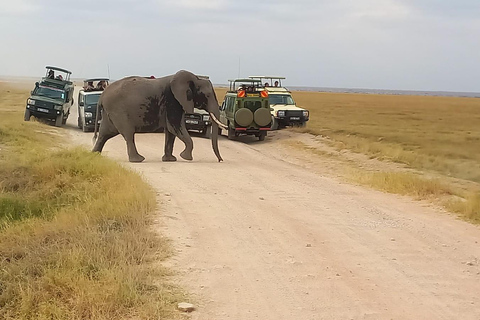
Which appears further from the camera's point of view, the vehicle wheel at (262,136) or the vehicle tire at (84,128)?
the vehicle tire at (84,128)

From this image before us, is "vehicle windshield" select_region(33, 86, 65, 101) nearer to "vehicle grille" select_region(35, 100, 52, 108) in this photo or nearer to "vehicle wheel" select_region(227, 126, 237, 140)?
"vehicle grille" select_region(35, 100, 52, 108)

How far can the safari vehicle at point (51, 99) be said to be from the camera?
2959 cm

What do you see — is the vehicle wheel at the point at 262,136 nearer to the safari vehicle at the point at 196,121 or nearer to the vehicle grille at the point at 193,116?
the safari vehicle at the point at 196,121

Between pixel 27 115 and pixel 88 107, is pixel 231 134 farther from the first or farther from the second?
pixel 27 115

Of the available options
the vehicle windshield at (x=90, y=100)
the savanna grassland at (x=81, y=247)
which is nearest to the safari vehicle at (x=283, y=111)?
the vehicle windshield at (x=90, y=100)

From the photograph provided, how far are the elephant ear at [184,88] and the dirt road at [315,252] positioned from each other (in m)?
4.58

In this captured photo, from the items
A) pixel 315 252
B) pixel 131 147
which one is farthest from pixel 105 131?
pixel 315 252

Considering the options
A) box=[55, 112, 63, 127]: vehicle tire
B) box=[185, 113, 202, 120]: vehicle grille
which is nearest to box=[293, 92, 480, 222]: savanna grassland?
box=[185, 113, 202, 120]: vehicle grille

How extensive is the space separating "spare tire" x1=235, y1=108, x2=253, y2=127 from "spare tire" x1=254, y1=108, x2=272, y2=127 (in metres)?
0.25

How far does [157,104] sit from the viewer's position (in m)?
17.5

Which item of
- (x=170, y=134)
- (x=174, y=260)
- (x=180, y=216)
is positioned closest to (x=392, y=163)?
(x=170, y=134)

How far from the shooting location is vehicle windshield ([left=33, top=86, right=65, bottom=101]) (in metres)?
30.3

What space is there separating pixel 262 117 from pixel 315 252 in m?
18.2

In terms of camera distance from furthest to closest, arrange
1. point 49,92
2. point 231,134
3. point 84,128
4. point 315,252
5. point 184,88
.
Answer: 1. point 49,92
2. point 84,128
3. point 231,134
4. point 184,88
5. point 315,252
